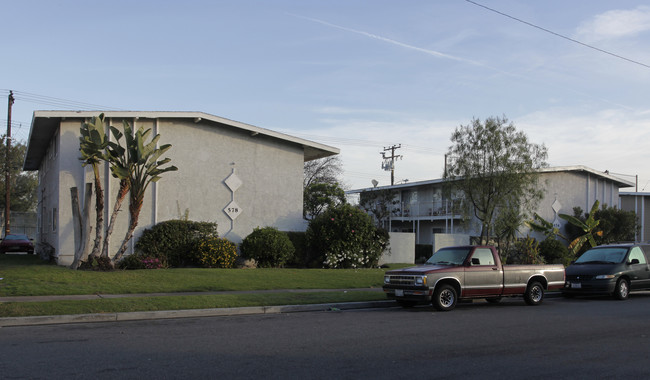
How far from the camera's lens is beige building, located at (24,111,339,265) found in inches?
863

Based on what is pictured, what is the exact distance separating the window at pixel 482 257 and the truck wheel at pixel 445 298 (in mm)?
1050

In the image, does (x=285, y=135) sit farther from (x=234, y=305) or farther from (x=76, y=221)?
(x=234, y=305)

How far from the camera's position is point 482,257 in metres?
14.3

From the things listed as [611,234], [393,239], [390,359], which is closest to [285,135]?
[393,239]

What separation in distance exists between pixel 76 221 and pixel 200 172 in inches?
218

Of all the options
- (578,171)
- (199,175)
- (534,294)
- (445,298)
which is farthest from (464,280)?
(578,171)

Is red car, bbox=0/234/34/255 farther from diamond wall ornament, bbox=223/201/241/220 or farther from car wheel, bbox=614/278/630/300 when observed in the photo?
car wheel, bbox=614/278/630/300

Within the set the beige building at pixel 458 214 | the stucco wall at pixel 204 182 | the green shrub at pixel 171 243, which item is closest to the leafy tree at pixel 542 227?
the beige building at pixel 458 214

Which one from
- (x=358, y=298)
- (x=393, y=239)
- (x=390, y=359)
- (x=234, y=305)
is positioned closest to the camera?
(x=390, y=359)

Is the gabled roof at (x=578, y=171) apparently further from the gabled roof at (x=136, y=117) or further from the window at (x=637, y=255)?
the window at (x=637, y=255)

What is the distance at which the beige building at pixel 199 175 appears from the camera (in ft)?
71.9

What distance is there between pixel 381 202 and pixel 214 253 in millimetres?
23917

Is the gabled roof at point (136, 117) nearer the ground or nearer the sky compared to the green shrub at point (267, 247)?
nearer the sky

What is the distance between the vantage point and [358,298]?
48.9 feet
